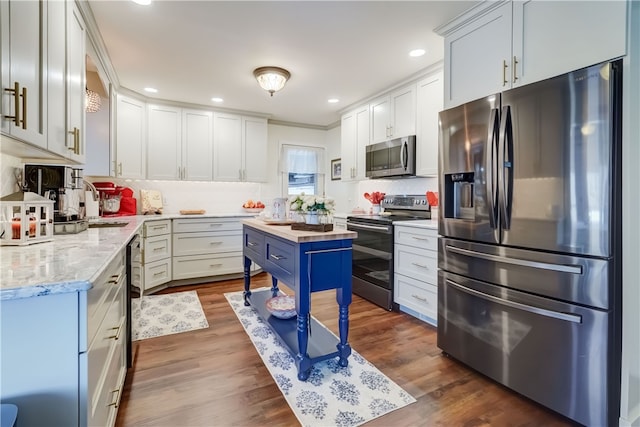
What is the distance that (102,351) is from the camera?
1159 millimetres

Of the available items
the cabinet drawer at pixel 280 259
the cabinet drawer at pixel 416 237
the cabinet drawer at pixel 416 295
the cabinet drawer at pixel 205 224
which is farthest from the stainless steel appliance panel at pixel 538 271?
Answer: the cabinet drawer at pixel 205 224

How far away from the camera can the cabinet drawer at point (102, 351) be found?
0.97m

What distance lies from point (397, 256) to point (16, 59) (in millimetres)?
2865

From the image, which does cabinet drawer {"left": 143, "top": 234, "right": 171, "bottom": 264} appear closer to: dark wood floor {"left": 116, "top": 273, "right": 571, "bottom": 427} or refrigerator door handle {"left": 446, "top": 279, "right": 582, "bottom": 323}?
dark wood floor {"left": 116, "top": 273, "right": 571, "bottom": 427}

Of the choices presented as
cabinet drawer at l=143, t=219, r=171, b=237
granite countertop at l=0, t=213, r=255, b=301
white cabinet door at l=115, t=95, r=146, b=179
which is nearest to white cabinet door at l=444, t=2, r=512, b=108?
granite countertop at l=0, t=213, r=255, b=301

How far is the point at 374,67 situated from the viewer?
3.09 meters

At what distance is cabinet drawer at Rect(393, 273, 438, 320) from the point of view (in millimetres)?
2650

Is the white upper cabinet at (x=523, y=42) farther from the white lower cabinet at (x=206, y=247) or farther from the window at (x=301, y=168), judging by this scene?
the window at (x=301, y=168)

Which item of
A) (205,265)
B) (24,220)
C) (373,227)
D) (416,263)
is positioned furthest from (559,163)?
(205,265)

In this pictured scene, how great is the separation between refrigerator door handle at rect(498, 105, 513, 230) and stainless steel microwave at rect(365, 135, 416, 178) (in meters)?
1.54

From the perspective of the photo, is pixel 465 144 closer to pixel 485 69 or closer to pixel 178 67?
pixel 485 69

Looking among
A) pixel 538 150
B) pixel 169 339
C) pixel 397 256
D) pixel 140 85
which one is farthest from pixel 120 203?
pixel 538 150

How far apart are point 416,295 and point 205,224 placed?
283cm

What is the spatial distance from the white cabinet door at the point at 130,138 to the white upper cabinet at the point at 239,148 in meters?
0.94
